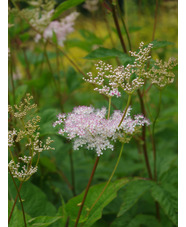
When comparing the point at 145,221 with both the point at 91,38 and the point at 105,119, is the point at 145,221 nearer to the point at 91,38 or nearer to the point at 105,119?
the point at 105,119

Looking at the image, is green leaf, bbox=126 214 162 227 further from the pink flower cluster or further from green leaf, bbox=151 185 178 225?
the pink flower cluster

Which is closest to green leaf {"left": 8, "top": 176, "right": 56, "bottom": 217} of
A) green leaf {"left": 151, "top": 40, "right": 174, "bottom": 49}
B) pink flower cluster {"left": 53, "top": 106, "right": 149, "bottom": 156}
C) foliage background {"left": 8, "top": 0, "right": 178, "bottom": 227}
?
foliage background {"left": 8, "top": 0, "right": 178, "bottom": 227}

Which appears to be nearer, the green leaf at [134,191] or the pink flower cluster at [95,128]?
the pink flower cluster at [95,128]

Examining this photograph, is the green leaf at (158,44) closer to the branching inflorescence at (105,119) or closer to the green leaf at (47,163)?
the branching inflorescence at (105,119)

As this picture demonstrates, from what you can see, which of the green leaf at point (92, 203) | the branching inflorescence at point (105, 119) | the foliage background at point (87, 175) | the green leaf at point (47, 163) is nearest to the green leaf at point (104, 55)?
the foliage background at point (87, 175)

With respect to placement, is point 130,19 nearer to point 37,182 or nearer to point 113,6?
point 113,6

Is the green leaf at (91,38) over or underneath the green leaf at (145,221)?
over
